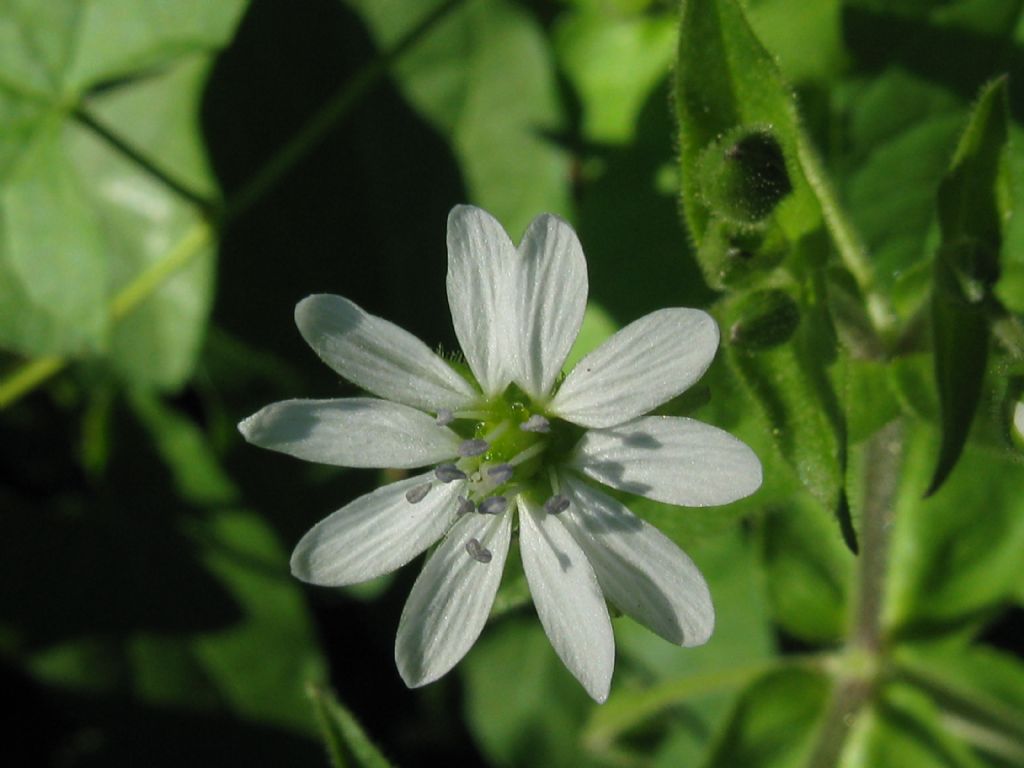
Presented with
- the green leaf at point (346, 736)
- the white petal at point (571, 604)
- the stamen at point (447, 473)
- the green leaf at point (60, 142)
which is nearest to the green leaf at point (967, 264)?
the white petal at point (571, 604)

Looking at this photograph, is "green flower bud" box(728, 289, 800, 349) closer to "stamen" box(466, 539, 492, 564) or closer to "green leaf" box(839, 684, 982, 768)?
"stamen" box(466, 539, 492, 564)

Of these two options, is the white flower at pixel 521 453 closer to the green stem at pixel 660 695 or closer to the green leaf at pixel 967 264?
the green leaf at pixel 967 264

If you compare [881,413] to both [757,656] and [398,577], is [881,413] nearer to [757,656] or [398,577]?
[757,656]

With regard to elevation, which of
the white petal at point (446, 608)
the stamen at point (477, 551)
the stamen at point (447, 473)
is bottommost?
the white petal at point (446, 608)

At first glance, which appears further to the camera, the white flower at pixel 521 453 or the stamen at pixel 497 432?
the stamen at pixel 497 432

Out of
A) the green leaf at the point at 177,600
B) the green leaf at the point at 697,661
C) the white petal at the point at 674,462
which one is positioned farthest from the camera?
the green leaf at the point at 177,600

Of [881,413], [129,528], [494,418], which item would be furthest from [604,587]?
[129,528]

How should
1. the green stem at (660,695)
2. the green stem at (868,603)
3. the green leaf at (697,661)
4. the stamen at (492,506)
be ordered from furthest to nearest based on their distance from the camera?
the green leaf at (697,661), the green stem at (660,695), the green stem at (868,603), the stamen at (492,506)
